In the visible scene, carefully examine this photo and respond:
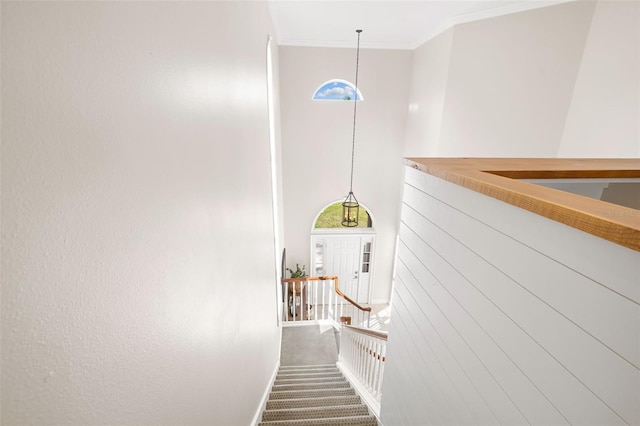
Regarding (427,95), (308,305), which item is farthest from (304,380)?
(427,95)

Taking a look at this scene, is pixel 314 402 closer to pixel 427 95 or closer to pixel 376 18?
pixel 427 95

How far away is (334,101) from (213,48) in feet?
17.4

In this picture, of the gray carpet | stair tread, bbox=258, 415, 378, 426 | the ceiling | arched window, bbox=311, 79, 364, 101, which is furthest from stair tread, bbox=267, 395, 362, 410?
arched window, bbox=311, 79, 364, 101

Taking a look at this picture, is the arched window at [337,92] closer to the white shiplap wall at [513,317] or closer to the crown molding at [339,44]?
the crown molding at [339,44]

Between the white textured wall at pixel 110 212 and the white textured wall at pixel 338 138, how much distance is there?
5.08 meters

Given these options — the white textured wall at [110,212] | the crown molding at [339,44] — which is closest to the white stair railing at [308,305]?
the crown molding at [339,44]

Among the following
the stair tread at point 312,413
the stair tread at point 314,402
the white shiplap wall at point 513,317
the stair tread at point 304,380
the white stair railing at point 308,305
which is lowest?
the white stair railing at point 308,305

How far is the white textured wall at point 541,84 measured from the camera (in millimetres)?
3215

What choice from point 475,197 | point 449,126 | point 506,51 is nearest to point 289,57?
point 449,126

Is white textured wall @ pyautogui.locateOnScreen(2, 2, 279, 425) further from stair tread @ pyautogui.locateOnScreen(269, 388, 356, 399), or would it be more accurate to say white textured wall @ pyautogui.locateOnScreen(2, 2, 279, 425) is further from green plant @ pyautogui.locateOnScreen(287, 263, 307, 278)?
green plant @ pyautogui.locateOnScreen(287, 263, 307, 278)

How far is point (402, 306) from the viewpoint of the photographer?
193 cm

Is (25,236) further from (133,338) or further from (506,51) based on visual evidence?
(506,51)

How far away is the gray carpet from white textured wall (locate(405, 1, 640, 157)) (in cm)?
356

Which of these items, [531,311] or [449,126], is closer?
[531,311]
